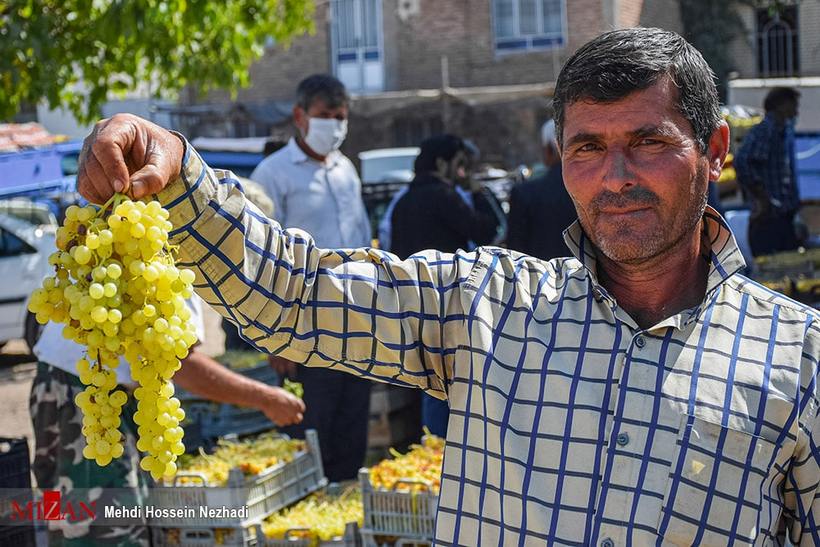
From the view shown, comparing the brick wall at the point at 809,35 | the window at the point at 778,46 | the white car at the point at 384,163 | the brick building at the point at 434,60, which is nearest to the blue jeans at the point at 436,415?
the white car at the point at 384,163

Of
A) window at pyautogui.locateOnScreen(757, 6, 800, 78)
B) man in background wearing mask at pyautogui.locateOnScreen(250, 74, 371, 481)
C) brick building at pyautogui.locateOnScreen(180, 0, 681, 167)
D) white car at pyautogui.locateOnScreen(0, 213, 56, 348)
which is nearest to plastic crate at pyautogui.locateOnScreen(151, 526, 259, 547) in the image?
man in background wearing mask at pyautogui.locateOnScreen(250, 74, 371, 481)

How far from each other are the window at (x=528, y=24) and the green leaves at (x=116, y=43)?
16.7 meters

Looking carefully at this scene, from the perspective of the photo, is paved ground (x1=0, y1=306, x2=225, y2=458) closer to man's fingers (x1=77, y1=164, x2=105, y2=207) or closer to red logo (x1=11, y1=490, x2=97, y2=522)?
red logo (x1=11, y1=490, x2=97, y2=522)

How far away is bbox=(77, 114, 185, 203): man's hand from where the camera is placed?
160 cm

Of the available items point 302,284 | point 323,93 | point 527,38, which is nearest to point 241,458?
point 323,93

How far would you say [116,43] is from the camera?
6.61m

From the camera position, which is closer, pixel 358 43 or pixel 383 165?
pixel 383 165

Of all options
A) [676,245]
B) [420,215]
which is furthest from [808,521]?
[420,215]

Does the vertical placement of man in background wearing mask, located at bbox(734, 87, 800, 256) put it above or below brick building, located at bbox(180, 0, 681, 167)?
below

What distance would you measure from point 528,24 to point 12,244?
16.0 m

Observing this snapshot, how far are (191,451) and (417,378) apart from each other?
11.4ft

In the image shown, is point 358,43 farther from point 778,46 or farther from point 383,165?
point 778,46

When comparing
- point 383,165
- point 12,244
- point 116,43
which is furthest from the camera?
point 383,165

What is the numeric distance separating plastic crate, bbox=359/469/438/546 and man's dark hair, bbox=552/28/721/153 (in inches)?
94.3
